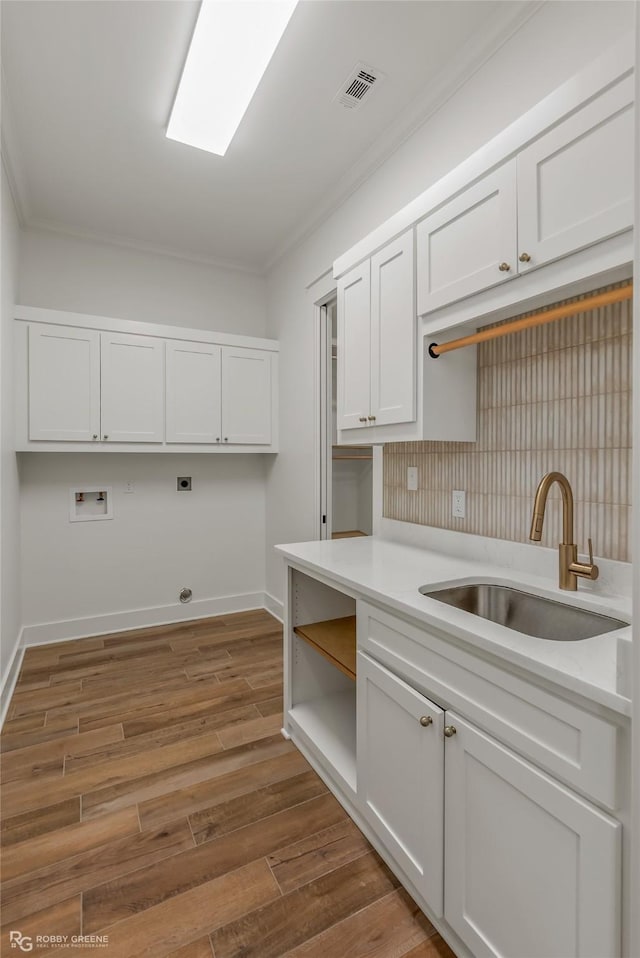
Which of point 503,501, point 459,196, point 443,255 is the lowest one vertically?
point 503,501

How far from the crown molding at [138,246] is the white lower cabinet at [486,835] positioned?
11.4ft

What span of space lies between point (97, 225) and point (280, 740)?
138 inches

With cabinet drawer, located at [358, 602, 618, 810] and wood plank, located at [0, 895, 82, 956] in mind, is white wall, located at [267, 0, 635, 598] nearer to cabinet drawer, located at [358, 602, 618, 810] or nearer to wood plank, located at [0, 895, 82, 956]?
cabinet drawer, located at [358, 602, 618, 810]

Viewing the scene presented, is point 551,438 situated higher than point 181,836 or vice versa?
point 551,438

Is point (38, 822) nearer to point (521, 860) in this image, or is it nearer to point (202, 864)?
point (202, 864)

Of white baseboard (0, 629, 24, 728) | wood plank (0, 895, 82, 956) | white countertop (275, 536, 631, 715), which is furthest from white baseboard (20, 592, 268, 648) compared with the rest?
wood plank (0, 895, 82, 956)

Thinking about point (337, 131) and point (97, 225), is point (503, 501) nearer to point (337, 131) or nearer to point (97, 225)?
point (337, 131)

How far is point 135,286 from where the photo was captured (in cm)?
357

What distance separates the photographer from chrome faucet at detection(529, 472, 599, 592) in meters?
1.29

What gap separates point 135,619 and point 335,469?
6.76 ft

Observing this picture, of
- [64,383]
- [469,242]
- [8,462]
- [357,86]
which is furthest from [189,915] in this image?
[357,86]

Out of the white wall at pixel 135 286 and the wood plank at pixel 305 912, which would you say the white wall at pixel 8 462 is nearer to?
the white wall at pixel 135 286

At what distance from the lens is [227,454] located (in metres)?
3.93

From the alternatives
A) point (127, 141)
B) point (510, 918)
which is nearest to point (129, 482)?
point (127, 141)
